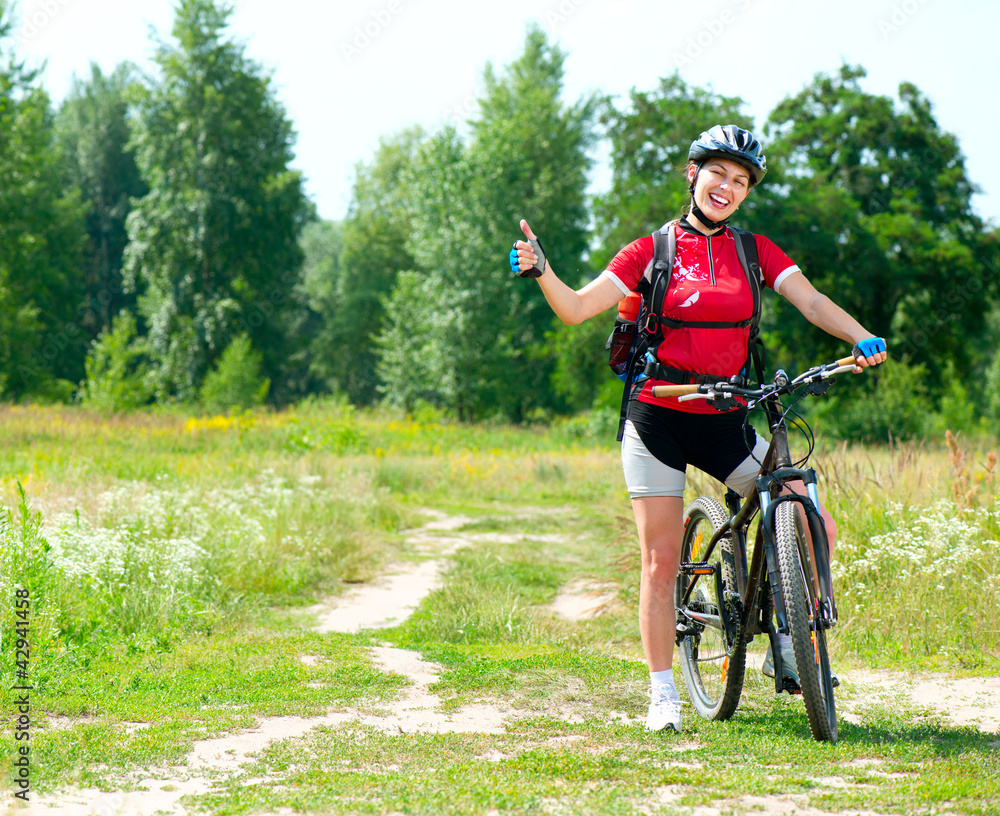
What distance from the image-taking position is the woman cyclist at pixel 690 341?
3639 millimetres

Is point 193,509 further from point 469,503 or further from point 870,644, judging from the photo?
point 469,503

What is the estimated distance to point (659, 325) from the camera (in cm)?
370

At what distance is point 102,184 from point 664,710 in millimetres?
49181

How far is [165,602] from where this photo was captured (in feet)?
19.3

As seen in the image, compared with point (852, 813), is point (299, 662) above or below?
below

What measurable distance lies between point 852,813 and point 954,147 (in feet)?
99.2

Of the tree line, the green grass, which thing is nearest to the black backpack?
the green grass

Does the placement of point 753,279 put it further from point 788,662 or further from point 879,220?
point 879,220

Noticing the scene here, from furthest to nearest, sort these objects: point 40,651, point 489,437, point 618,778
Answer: point 489,437 < point 40,651 < point 618,778

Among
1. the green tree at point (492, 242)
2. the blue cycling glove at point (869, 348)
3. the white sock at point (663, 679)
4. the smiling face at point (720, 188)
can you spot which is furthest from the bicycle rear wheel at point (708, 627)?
the green tree at point (492, 242)

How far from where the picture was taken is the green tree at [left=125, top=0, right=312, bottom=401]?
35.7 metres

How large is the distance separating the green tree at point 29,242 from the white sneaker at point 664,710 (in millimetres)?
31864

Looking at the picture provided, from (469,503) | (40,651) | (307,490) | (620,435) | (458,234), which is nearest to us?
(620,435)

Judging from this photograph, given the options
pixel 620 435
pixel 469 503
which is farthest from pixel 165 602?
pixel 469 503
